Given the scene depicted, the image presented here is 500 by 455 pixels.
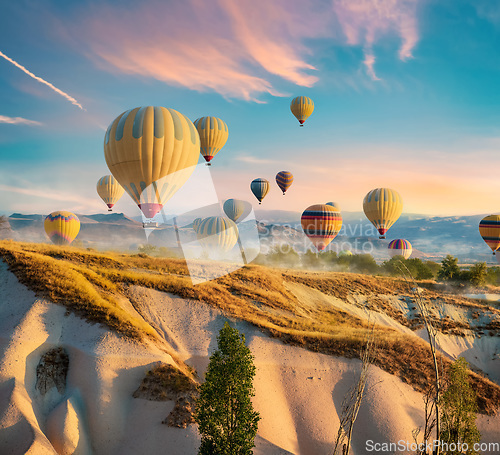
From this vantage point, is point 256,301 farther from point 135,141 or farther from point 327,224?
point 327,224

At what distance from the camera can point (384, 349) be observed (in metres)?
26.9

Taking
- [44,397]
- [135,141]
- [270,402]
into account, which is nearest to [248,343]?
[270,402]

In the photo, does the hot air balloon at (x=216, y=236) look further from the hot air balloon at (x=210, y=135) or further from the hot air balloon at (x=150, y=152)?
the hot air balloon at (x=150, y=152)

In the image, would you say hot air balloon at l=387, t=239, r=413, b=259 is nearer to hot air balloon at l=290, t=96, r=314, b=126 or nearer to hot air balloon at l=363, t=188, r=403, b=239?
hot air balloon at l=363, t=188, r=403, b=239

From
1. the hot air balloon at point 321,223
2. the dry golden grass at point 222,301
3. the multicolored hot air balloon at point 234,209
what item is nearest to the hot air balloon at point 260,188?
the multicolored hot air balloon at point 234,209

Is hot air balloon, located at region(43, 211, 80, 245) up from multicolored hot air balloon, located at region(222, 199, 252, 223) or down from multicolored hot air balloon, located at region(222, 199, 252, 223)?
down

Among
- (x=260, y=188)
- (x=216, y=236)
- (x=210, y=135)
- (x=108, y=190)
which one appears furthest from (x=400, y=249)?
(x=108, y=190)

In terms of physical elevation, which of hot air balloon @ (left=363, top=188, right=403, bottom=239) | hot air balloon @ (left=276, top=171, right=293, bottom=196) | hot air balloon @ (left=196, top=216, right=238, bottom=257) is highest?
hot air balloon @ (left=276, top=171, right=293, bottom=196)

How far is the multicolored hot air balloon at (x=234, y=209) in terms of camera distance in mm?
89125

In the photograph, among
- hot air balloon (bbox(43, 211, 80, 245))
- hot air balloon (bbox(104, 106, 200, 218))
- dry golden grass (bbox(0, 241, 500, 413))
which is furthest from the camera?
hot air balloon (bbox(43, 211, 80, 245))

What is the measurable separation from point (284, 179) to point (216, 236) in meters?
33.0

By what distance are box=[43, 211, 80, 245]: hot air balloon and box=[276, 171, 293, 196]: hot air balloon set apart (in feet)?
156

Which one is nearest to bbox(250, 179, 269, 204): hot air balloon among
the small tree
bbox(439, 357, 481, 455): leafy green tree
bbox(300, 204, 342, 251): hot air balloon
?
bbox(300, 204, 342, 251): hot air balloon

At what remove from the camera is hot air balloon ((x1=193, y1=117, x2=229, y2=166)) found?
167 ft
